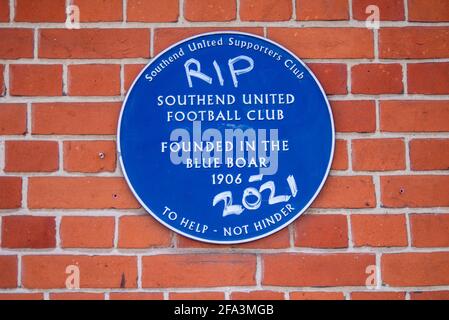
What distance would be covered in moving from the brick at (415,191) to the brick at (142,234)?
1.88ft

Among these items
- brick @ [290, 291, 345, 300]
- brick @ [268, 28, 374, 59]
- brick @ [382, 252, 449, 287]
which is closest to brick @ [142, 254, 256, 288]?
brick @ [290, 291, 345, 300]

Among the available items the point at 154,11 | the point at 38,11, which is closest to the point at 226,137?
the point at 154,11

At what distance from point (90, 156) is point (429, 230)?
90 cm

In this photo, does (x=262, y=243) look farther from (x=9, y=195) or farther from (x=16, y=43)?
(x=16, y=43)

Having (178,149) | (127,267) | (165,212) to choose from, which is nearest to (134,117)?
(178,149)

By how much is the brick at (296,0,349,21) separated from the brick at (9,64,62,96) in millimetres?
653

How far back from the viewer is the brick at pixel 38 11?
163 cm

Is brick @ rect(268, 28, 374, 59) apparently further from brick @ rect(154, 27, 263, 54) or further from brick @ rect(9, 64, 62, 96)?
brick @ rect(9, 64, 62, 96)

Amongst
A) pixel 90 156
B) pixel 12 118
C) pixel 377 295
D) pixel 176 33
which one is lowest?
pixel 377 295

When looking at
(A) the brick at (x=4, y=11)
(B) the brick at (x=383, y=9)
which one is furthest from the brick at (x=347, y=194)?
(A) the brick at (x=4, y=11)

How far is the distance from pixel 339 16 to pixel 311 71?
0.56ft

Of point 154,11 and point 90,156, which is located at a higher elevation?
point 154,11

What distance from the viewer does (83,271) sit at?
62.0 inches

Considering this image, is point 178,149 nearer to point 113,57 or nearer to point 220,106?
point 220,106
